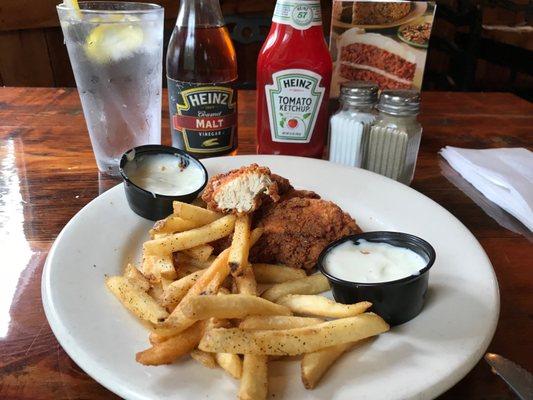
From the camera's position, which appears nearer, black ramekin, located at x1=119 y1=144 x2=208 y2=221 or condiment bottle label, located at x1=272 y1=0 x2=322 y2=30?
black ramekin, located at x1=119 y1=144 x2=208 y2=221

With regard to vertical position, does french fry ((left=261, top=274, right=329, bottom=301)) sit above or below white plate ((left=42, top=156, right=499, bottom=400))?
below

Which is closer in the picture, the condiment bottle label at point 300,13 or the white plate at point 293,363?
the white plate at point 293,363

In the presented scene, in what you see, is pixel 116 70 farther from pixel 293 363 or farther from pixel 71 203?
pixel 293 363

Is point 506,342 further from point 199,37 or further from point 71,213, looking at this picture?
point 199,37

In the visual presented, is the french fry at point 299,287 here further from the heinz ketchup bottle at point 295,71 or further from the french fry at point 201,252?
the heinz ketchup bottle at point 295,71

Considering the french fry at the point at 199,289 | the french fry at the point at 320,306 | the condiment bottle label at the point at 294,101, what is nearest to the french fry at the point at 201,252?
the french fry at the point at 199,289

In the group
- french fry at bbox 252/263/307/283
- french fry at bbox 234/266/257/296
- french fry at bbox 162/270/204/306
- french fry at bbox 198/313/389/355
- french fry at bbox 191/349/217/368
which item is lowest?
french fry at bbox 252/263/307/283

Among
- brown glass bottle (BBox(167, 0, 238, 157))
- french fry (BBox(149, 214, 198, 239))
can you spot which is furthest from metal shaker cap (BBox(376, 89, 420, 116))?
french fry (BBox(149, 214, 198, 239))

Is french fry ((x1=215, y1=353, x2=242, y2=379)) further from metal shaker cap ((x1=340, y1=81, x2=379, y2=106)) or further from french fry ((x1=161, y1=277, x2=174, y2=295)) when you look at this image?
metal shaker cap ((x1=340, y1=81, x2=379, y2=106))
